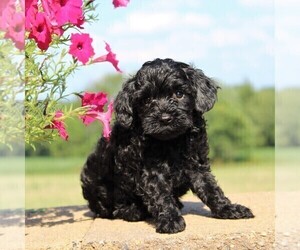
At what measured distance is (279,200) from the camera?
552 centimetres

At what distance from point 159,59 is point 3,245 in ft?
5.83

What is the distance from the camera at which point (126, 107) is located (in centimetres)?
447

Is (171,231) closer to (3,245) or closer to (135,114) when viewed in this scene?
(135,114)

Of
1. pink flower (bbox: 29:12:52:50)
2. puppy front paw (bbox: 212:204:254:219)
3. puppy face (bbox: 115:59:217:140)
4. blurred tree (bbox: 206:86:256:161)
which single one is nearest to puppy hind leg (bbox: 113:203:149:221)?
puppy front paw (bbox: 212:204:254:219)

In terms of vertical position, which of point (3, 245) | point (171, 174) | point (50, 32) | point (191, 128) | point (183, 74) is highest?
point (50, 32)

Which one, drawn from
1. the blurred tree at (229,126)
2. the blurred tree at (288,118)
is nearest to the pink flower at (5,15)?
the blurred tree at (288,118)

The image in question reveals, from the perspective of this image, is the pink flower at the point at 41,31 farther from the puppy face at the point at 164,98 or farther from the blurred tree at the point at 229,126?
the blurred tree at the point at 229,126

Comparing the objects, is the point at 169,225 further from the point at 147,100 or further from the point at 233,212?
the point at 147,100

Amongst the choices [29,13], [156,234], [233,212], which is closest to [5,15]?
[29,13]

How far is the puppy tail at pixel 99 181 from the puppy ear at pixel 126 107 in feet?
1.55

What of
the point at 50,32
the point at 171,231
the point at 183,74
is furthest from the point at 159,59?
the point at 171,231

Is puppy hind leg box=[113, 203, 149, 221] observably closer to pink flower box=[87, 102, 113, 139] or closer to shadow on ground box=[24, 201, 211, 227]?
shadow on ground box=[24, 201, 211, 227]

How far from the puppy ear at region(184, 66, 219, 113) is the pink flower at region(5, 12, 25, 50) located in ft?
4.06

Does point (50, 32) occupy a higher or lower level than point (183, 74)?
higher
